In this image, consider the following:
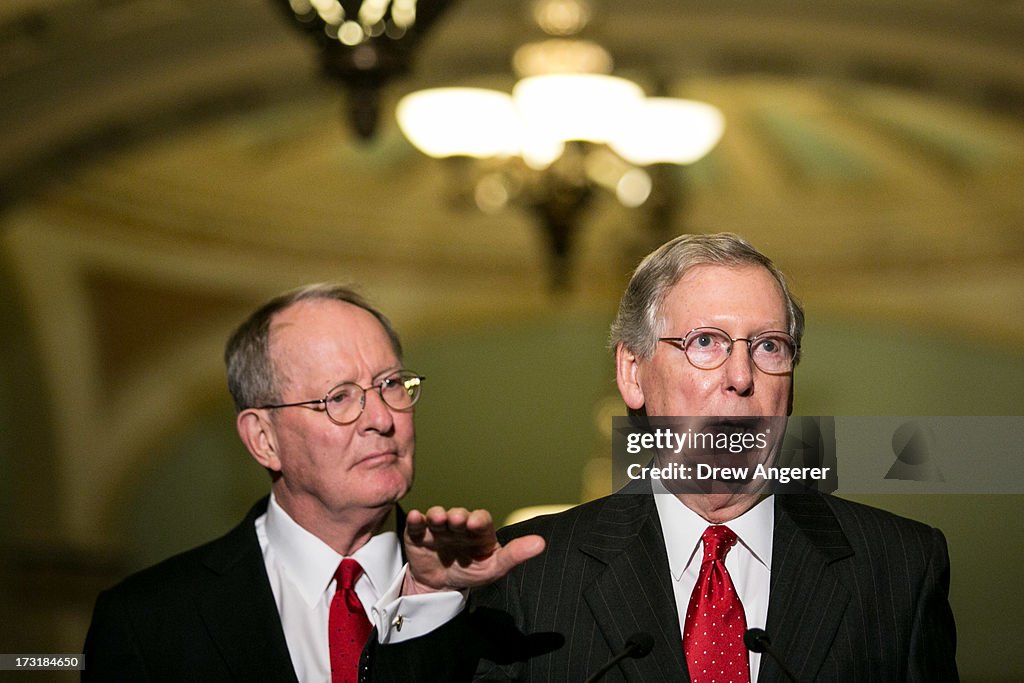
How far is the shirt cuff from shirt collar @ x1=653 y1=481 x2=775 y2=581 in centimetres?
33

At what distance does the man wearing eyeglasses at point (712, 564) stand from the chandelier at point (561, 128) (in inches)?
175

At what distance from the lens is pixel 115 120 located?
791 cm

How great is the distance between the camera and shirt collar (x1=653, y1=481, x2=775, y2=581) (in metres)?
2.13

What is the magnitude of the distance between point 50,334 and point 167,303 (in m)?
0.94

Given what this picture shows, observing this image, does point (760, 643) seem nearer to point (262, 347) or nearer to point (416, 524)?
point (416, 524)

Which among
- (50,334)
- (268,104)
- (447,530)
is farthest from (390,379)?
(50,334)

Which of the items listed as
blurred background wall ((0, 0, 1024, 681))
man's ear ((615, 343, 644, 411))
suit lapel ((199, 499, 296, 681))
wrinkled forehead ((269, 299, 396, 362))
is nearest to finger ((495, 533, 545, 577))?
man's ear ((615, 343, 644, 411))

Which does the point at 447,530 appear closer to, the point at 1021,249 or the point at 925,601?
the point at 925,601

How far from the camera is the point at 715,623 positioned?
2061mm

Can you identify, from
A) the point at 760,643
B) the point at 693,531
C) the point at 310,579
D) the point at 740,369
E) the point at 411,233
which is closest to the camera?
the point at 760,643

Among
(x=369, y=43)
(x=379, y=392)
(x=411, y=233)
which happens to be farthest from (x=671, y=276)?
(x=411, y=233)

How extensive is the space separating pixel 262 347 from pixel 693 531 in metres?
1.12

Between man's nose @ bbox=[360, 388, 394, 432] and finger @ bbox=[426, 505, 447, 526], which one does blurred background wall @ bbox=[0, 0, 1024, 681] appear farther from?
finger @ bbox=[426, 505, 447, 526]

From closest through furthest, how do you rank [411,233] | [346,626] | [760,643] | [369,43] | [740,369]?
[760,643] < [740,369] < [346,626] < [369,43] < [411,233]
